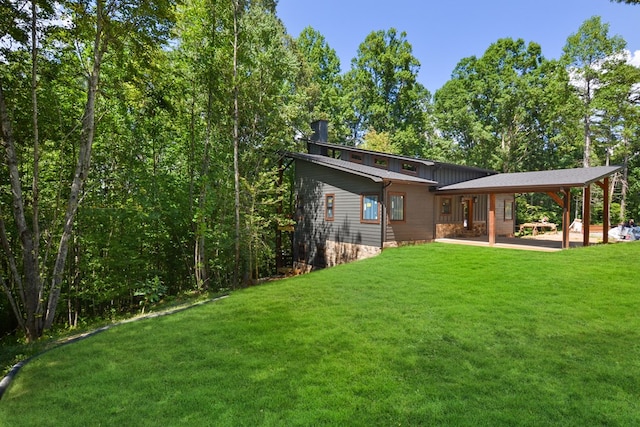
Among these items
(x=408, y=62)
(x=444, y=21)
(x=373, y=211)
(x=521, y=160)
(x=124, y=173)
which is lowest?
(x=373, y=211)

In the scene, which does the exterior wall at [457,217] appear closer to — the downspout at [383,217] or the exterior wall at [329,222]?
the downspout at [383,217]

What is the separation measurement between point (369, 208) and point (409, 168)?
15.4 feet

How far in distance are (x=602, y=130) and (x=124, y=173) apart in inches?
1240

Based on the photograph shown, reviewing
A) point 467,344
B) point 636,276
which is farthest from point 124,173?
point 636,276

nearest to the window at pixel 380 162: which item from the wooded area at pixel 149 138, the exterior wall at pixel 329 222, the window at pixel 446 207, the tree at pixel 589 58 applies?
the exterior wall at pixel 329 222

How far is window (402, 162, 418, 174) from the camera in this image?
1557 centimetres

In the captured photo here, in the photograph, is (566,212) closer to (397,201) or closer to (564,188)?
(564,188)

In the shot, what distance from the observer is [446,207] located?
15336 millimetres

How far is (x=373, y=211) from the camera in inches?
506

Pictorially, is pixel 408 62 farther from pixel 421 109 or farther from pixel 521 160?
pixel 521 160

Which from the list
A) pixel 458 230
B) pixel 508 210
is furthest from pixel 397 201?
pixel 508 210

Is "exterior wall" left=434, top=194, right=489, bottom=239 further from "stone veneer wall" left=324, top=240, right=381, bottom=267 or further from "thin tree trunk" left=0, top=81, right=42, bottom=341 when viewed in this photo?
"thin tree trunk" left=0, top=81, right=42, bottom=341

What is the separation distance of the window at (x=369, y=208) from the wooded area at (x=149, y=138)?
3536 millimetres

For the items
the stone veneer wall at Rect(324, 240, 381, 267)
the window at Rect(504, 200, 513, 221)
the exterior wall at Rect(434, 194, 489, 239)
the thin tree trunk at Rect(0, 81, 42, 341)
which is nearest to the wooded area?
the thin tree trunk at Rect(0, 81, 42, 341)
